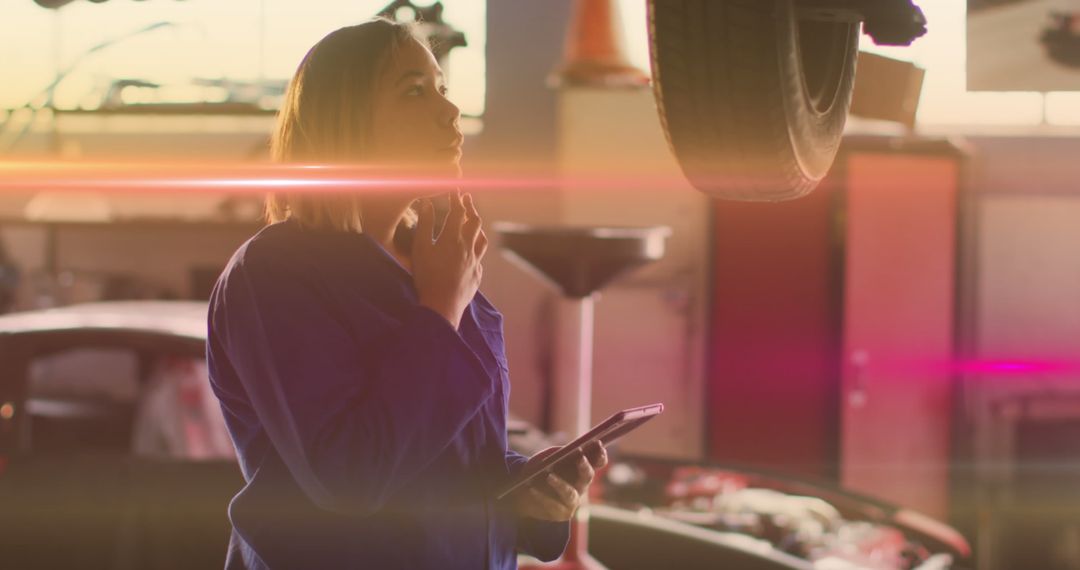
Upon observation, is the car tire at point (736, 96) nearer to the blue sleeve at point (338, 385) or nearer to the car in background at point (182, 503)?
the blue sleeve at point (338, 385)

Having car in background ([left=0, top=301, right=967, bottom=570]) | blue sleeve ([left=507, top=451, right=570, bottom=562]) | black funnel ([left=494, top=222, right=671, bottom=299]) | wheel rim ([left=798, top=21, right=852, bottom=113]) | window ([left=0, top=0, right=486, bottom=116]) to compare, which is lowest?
car in background ([left=0, top=301, right=967, bottom=570])

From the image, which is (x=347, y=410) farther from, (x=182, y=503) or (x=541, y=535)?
(x=182, y=503)

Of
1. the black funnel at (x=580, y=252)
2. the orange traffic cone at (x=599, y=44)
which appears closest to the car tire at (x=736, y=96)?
the black funnel at (x=580, y=252)

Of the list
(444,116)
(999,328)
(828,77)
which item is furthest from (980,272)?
(444,116)

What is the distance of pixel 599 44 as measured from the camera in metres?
3.02

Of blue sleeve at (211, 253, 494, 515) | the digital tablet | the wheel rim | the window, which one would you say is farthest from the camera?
the window

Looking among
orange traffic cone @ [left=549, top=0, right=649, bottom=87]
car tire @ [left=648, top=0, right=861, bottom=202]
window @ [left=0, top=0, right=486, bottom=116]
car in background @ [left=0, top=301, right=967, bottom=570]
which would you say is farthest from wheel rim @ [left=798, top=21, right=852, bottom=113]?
window @ [left=0, top=0, right=486, bottom=116]

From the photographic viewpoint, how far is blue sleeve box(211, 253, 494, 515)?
0.80m

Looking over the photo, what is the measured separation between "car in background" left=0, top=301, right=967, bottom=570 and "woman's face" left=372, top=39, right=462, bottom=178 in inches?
45.0

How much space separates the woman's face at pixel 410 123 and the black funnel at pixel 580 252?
115 centimetres

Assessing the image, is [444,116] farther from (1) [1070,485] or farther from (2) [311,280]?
(1) [1070,485]

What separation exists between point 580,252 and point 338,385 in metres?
1.26

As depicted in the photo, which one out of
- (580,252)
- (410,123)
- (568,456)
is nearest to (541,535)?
(568,456)

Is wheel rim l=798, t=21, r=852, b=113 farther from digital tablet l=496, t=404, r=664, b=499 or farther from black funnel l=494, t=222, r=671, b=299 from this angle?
black funnel l=494, t=222, r=671, b=299
